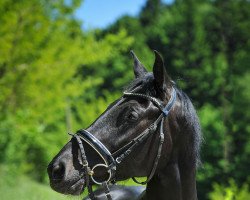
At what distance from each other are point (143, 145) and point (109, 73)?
3420 centimetres

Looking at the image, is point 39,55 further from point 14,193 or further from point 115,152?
point 115,152

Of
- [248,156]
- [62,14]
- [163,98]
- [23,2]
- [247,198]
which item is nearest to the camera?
[163,98]

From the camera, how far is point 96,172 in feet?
8.68

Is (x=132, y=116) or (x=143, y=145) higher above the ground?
(x=132, y=116)

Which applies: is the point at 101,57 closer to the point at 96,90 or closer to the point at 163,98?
the point at 163,98

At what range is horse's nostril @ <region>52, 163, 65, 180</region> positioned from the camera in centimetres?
253

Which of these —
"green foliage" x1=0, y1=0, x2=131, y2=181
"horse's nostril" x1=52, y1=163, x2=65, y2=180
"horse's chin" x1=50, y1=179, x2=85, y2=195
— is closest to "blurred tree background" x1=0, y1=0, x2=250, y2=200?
"green foliage" x1=0, y1=0, x2=131, y2=181

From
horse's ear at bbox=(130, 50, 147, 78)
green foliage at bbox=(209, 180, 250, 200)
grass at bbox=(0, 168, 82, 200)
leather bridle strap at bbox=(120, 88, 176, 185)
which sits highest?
horse's ear at bbox=(130, 50, 147, 78)

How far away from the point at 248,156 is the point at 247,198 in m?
15.6

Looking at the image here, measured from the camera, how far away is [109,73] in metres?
36.8

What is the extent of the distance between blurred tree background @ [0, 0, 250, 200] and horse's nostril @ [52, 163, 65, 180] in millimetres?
1182

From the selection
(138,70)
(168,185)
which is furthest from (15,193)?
(168,185)

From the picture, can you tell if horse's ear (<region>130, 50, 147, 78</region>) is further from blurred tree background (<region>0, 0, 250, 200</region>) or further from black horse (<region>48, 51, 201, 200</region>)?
blurred tree background (<region>0, 0, 250, 200</region>)

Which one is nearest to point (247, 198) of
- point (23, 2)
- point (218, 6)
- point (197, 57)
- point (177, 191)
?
point (23, 2)
